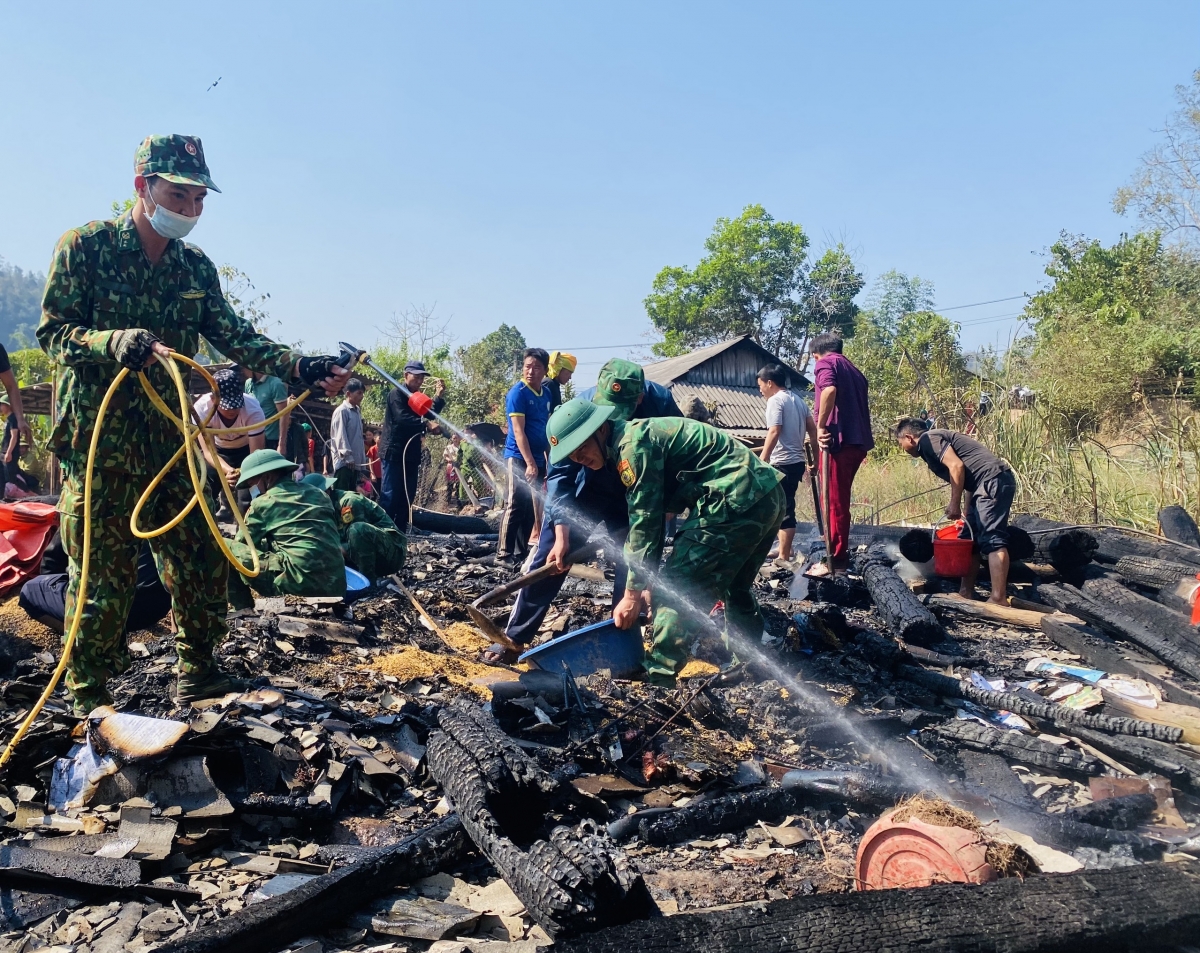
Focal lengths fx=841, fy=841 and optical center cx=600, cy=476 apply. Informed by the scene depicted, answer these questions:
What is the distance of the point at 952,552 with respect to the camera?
7.77 metres

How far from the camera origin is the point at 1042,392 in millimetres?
12273

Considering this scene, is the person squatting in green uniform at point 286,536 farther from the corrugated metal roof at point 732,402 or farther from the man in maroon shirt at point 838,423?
the corrugated metal roof at point 732,402

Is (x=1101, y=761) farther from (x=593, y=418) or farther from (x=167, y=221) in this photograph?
(x=167, y=221)

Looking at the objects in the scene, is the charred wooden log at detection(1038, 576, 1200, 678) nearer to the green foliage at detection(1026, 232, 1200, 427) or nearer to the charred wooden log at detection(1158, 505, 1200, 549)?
the charred wooden log at detection(1158, 505, 1200, 549)

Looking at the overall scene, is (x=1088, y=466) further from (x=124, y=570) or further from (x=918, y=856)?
(x=124, y=570)

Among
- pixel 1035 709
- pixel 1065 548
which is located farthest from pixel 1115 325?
pixel 1035 709

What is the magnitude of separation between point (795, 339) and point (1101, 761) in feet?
112

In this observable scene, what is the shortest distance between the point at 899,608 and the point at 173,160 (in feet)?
18.4

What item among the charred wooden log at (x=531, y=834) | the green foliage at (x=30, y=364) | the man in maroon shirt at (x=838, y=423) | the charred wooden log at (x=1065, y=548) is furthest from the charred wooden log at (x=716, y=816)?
the green foliage at (x=30, y=364)

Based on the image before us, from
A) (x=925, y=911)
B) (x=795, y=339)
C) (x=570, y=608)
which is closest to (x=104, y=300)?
(x=925, y=911)

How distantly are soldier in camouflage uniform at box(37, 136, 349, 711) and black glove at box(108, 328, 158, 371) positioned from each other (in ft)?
0.16

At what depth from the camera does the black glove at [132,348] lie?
3213mm

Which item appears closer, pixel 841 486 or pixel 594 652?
pixel 594 652

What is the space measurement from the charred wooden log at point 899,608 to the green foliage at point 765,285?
2925 cm
